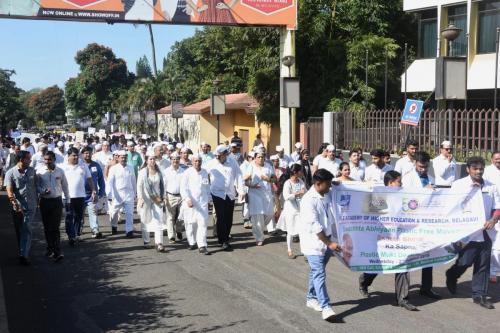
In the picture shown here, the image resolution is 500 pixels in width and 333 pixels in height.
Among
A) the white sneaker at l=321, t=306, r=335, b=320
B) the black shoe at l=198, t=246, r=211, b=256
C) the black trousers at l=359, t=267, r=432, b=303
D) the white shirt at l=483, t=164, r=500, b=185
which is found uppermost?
the white shirt at l=483, t=164, r=500, b=185

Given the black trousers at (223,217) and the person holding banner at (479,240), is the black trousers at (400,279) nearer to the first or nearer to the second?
the person holding banner at (479,240)

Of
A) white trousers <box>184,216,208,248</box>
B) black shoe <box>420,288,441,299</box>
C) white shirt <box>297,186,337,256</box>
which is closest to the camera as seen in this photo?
white shirt <box>297,186,337,256</box>

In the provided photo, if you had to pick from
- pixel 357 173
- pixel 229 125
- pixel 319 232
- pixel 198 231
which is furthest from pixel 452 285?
pixel 229 125

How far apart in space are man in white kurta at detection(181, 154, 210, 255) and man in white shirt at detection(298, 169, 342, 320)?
151 inches

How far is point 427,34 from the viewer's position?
2541cm

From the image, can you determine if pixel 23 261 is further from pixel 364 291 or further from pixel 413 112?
pixel 413 112

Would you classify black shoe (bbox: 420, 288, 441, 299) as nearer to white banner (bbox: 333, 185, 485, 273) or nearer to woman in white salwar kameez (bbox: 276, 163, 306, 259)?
white banner (bbox: 333, 185, 485, 273)

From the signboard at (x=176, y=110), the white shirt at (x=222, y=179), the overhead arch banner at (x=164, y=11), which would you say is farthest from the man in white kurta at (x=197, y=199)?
the signboard at (x=176, y=110)

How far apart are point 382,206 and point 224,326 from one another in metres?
2.35

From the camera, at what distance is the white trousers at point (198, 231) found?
395 inches

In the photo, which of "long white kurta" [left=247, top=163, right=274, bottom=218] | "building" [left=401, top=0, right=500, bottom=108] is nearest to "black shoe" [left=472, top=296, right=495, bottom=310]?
"long white kurta" [left=247, top=163, right=274, bottom=218]

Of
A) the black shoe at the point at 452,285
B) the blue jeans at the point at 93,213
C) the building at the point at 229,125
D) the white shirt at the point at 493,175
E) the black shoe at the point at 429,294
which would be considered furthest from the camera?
the building at the point at 229,125

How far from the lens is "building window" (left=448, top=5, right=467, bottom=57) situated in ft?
76.0

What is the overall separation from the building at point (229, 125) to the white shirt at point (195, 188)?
16.3 meters
